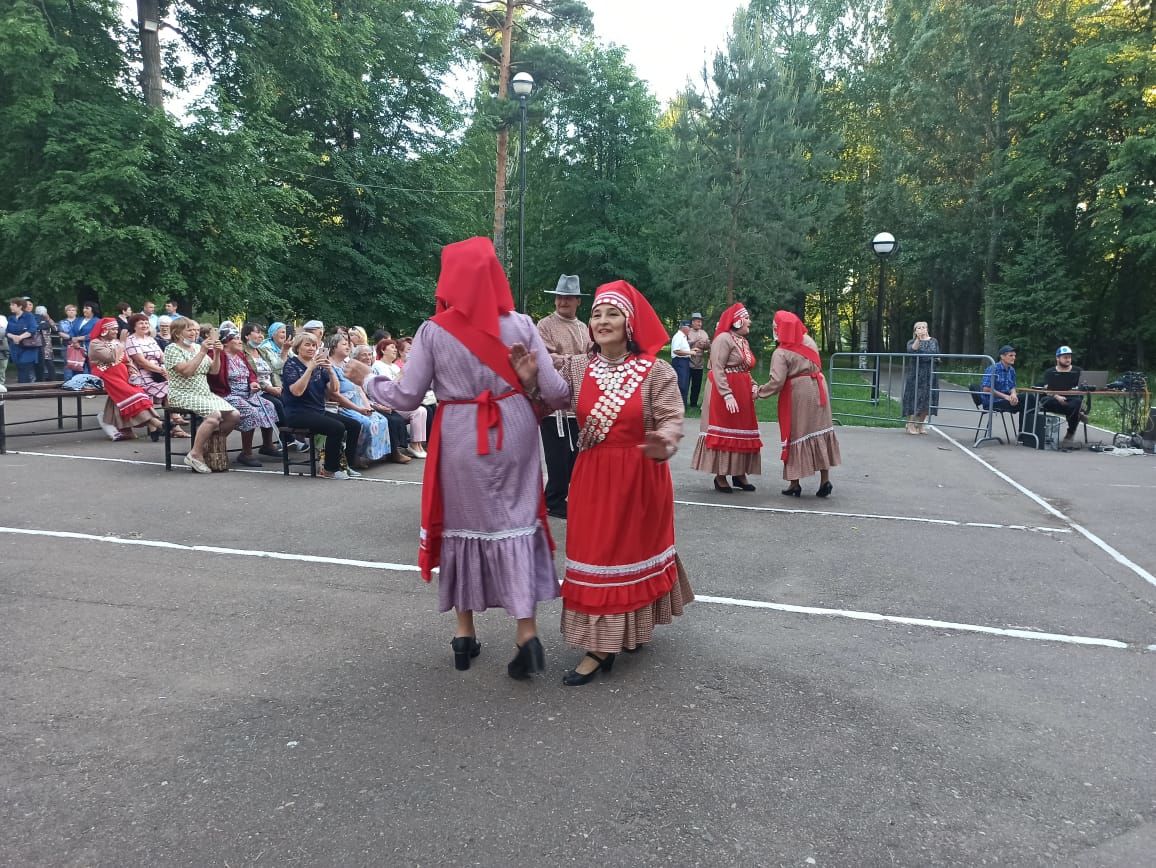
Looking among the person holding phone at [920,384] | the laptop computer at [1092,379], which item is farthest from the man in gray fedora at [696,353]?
the laptop computer at [1092,379]

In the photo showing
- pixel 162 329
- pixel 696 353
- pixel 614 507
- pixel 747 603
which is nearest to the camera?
pixel 614 507

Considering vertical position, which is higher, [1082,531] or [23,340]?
[23,340]

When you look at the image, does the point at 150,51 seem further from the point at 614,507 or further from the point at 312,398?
the point at 614,507

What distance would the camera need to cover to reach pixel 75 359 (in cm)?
1598

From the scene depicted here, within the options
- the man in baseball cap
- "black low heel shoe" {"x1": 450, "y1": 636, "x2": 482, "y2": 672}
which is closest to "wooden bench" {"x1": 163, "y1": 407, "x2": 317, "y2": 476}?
"black low heel shoe" {"x1": 450, "y1": 636, "x2": 482, "y2": 672}

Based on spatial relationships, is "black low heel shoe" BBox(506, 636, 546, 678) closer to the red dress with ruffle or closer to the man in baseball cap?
the red dress with ruffle

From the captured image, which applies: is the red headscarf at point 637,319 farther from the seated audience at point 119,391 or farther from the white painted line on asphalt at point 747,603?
the seated audience at point 119,391

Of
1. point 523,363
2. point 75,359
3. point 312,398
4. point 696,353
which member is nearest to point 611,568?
point 523,363

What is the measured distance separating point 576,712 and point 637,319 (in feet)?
5.87

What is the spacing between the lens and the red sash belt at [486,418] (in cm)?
379

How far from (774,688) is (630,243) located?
110 feet

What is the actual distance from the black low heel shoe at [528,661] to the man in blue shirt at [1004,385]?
11538mm

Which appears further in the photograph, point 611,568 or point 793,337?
point 793,337

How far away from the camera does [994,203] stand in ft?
100
